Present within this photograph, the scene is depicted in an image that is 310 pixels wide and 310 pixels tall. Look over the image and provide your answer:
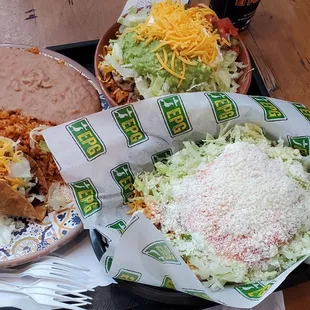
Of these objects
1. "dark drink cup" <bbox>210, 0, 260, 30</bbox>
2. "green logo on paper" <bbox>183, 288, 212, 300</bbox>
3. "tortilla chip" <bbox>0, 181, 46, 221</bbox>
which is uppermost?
"dark drink cup" <bbox>210, 0, 260, 30</bbox>

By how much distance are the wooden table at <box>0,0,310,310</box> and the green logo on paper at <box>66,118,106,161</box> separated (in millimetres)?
543

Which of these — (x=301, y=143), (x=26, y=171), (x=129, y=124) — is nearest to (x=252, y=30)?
(x=301, y=143)

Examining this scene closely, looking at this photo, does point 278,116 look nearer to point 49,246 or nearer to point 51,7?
point 49,246

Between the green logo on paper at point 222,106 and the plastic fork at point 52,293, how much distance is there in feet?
1.79

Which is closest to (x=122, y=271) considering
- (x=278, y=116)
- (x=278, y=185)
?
(x=278, y=185)

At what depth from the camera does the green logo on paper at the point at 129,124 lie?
118 centimetres

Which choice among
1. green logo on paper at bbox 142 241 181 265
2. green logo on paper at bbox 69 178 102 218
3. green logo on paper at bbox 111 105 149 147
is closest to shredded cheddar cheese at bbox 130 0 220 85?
green logo on paper at bbox 111 105 149 147

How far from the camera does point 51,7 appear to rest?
168 centimetres

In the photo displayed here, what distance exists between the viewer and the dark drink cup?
1552 millimetres

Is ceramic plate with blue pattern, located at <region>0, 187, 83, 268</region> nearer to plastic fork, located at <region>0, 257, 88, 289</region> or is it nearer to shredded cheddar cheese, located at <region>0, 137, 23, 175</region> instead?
plastic fork, located at <region>0, 257, 88, 289</region>

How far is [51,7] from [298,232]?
1.14 meters

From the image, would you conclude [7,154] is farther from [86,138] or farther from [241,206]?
[241,206]

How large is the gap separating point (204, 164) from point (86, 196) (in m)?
0.30

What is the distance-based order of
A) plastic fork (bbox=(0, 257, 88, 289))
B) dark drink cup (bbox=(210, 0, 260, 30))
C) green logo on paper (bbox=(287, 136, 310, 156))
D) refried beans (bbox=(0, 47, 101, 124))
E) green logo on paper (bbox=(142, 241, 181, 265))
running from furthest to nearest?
dark drink cup (bbox=(210, 0, 260, 30))
refried beans (bbox=(0, 47, 101, 124))
green logo on paper (bbox=(287, 136, 310, 156))
plastic fork (bbox=(0, 257, 88, 289))
green logo on paper (bbox=(142, 241, 181, 265))
